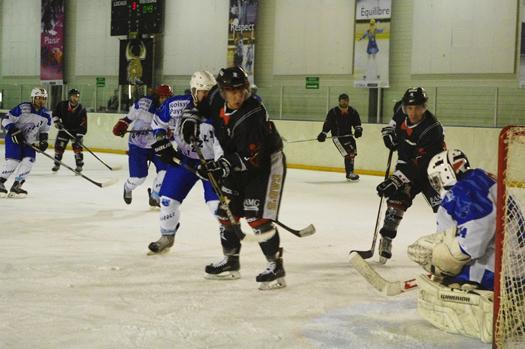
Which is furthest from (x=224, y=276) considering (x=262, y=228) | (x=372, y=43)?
(x=372, y=43)

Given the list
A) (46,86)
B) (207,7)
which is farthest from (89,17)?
(207,7)

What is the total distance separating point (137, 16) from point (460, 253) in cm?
1477

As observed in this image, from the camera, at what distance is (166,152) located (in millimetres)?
4652

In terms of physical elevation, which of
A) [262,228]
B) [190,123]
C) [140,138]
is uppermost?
[190,123]

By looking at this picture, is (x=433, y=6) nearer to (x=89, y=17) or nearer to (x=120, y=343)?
(x=89, y=17)

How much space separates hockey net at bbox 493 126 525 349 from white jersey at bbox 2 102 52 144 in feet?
20.2

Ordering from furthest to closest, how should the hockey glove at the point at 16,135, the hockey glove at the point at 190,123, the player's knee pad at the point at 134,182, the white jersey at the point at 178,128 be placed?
the hockey glove at the point at 16,135 < the player's knee pad at the point at 134,182 < the white jersey at the point at 178,128 < the hockey glove at the point at 190,123

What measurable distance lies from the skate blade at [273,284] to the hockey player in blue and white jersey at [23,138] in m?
4.78

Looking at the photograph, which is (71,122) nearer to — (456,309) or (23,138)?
(23,138)

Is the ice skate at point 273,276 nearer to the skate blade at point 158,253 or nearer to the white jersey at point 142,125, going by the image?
the skate blade at point 158,253

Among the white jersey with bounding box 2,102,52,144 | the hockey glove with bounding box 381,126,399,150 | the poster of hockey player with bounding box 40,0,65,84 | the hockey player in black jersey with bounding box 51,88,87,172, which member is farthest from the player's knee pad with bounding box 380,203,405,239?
the poster of hockey player with bounding box 40,0,65,84

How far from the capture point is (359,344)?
10.4ft

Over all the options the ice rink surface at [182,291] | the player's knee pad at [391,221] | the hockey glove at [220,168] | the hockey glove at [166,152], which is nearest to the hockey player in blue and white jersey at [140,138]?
the ice rink surface at [182,291]

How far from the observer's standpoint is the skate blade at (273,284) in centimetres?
419
